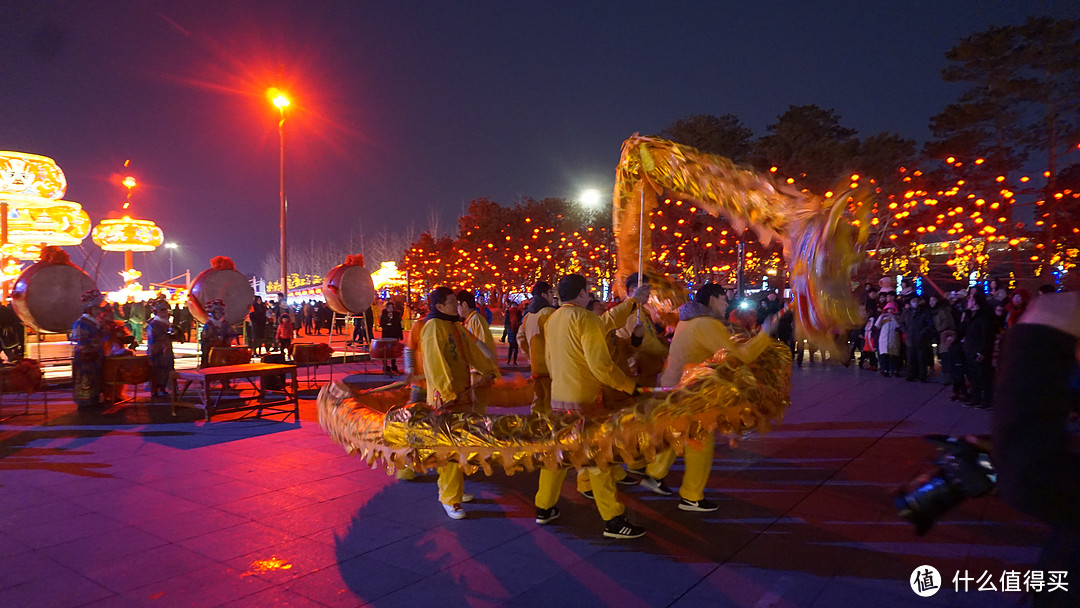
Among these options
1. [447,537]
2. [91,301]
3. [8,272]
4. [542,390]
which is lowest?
[447,537]

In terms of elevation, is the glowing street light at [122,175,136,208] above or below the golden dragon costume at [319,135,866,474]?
above

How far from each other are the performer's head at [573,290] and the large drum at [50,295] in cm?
1027

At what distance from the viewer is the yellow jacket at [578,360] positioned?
4.27 metres

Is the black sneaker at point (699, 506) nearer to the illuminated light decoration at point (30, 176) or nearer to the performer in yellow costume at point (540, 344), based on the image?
the performer in yellow costume at point (540, 344)

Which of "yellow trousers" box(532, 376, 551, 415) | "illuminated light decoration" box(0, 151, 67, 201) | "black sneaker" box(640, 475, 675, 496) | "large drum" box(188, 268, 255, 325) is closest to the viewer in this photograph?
"black sneaker" box(640, 475, 675, 496)

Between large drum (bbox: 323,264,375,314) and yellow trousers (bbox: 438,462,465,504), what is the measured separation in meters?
8.49

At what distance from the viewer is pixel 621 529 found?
14.0ft

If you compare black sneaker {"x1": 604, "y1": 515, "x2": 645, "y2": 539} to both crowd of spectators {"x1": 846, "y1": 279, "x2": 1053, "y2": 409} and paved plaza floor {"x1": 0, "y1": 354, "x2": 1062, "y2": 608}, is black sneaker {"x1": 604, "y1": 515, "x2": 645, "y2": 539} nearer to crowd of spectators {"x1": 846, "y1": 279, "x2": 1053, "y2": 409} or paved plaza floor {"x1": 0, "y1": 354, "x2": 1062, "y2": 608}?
paved plaza floor {"x1": 0, "y1": 354, "x2": 1062, "y2": 608}

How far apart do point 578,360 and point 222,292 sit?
30.5 ft

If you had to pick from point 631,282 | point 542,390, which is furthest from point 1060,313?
point 631,282

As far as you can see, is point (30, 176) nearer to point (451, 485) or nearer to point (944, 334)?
point (451, 485)

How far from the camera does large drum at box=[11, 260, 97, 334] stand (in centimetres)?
1078

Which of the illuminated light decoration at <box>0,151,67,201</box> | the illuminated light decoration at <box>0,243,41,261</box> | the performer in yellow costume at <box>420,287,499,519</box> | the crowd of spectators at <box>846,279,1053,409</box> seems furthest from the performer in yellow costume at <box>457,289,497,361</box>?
the illuminated light decoration at <box>0,243,41,261</box>

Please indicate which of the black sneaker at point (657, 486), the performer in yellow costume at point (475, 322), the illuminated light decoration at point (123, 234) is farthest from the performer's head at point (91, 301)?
the illuminated light decoration at point (123, 234)
